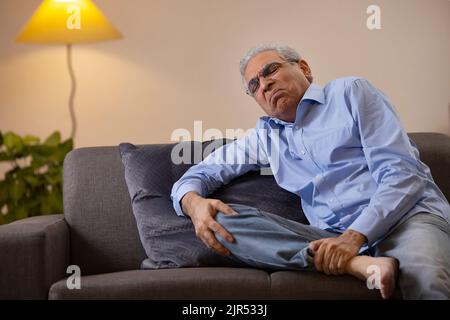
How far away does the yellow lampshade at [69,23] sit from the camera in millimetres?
3104

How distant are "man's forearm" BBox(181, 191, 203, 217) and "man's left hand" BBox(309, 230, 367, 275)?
1.43ft

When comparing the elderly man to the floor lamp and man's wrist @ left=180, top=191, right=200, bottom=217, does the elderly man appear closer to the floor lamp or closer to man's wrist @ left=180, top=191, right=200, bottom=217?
man's wrist @ left=180, top=191, right=200, bottom=217

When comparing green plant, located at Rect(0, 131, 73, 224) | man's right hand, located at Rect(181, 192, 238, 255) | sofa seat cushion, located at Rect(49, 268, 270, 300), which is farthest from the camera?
green plant, located at Rect(0, 131, 73, 224)

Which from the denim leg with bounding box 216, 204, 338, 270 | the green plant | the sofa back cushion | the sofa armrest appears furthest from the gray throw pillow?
the green plant

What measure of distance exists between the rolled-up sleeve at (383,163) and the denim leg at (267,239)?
0.50 ft

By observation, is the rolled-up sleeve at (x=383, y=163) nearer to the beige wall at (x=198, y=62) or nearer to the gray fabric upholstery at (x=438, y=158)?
the gray fabric upholstery at (x=438, y=158)

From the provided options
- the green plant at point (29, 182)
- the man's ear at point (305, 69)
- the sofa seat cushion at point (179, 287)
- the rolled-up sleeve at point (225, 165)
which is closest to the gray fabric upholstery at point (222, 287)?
the sofa seat cushion at point (179, 287)

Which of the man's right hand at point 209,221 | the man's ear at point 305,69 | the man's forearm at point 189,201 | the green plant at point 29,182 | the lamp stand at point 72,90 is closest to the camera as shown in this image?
the man's right hand at point 209,221

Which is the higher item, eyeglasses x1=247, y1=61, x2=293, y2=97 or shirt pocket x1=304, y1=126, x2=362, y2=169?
eyeglasses x1=247, y1=61, x2=293, y2=97

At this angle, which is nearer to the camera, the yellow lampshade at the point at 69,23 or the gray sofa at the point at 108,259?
the gray sofa at the point at 108,259

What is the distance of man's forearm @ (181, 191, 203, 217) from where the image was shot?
6.81 ft

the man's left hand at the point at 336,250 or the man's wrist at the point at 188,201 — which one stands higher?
the man's wrist at the point at 188,201

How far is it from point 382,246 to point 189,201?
0.59 metres
